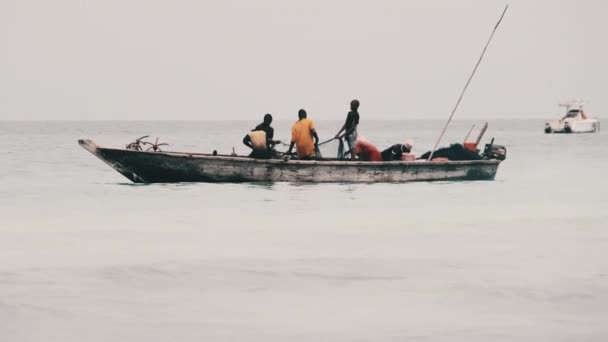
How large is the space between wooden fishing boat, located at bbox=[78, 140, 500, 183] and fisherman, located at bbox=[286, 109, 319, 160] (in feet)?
0.87

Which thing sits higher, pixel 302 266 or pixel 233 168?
pixel 233 168

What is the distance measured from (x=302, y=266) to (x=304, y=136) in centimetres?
1009

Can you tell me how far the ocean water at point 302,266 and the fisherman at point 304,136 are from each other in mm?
832

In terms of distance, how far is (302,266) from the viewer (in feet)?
38.8

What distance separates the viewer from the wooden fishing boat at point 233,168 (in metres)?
21.8

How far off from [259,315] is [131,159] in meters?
13.6

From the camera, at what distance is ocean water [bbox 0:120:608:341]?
333 inches

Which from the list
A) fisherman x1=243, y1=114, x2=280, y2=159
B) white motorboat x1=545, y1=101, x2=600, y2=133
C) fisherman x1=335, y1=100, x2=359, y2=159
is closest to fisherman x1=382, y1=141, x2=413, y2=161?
fisherman x1=335, y1=100, x2=359, y2=159

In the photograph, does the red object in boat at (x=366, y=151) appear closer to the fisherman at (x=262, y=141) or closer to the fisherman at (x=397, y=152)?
the fisherman at (x=397, y=152)

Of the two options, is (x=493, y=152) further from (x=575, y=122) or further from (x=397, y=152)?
(x=575, y=122)

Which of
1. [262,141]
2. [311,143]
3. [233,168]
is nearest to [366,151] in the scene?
[311,143]

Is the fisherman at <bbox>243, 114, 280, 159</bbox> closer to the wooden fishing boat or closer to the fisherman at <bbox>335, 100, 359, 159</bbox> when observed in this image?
the wooden fishing boat

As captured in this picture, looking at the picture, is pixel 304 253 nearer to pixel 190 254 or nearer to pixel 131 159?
pixel 190 254

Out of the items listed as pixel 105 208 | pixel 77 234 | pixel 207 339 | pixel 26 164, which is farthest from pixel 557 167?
pixel 207 339
